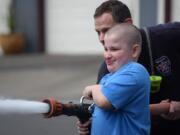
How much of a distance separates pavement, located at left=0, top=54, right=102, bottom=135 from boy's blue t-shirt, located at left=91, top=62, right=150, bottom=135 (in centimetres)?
436

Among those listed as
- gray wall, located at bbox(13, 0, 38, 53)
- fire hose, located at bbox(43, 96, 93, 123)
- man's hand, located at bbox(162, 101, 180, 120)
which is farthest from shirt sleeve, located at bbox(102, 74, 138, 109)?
gray wall, located at bbox(13, 0, 38, 53)

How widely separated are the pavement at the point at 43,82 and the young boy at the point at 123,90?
437 cm

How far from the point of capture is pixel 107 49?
2.58 meters

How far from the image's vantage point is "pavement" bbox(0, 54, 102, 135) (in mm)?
7645

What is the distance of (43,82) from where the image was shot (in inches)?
438

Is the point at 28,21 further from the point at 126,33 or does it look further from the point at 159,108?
the point at 126,33

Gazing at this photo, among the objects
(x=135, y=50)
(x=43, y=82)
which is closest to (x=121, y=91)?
(x=135, y=50)

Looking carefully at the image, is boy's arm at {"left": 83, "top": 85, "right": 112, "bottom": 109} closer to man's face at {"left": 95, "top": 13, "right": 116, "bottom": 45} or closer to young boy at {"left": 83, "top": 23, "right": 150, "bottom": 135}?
young boy at {"left": 83, "top": 23, "right": 150, "bottom": 135}

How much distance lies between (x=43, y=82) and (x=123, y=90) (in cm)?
866

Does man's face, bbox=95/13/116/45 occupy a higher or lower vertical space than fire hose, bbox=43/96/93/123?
higher

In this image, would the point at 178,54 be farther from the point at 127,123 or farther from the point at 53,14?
the point at 53,14

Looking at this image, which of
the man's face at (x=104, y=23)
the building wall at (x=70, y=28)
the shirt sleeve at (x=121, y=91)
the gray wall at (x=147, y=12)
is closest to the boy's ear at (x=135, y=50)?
the shirt sleeve at (x=121, y=91)

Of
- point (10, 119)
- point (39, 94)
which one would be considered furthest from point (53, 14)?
point (10, 119)

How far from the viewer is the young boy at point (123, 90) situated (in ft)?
8.32
